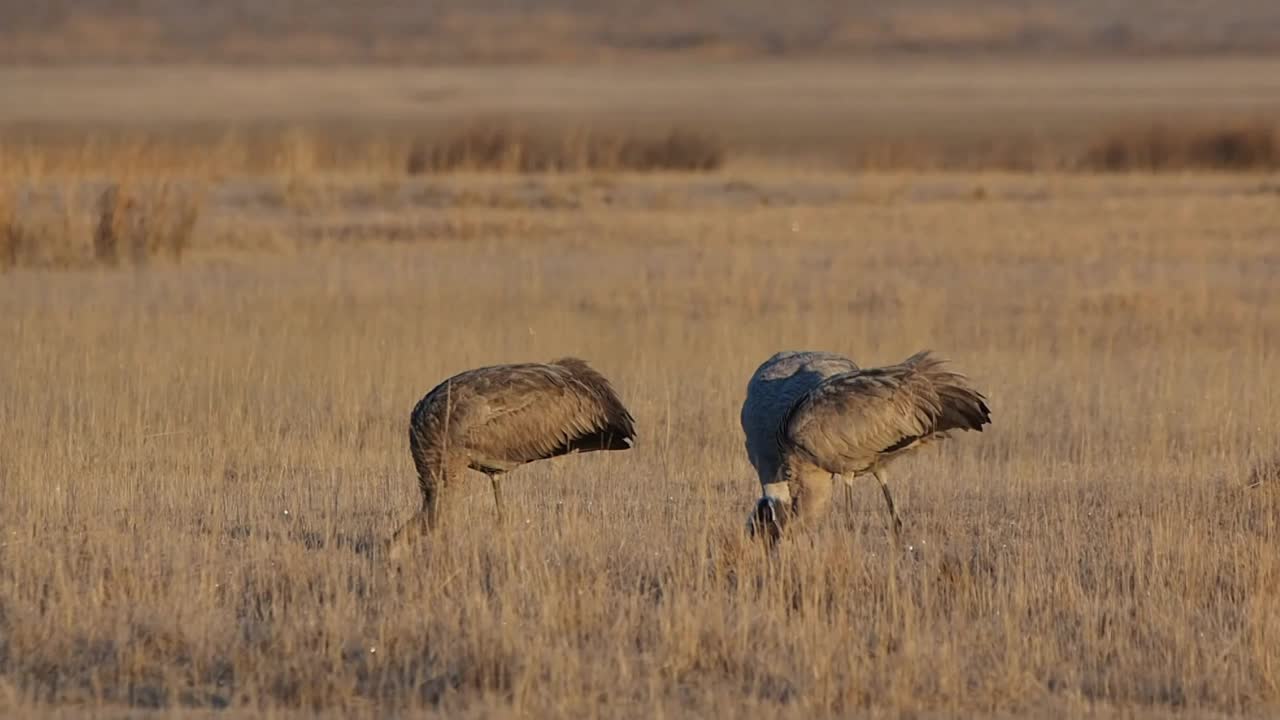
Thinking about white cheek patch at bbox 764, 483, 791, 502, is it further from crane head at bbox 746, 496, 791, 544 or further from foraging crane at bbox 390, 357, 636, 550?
foraging crane at bbox 390, 357, 636, 550

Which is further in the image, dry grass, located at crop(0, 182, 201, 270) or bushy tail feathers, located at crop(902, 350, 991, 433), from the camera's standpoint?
dry grass, located at crop(0, 182, 201, 270)

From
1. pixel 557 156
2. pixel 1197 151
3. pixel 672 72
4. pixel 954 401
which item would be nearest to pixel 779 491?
pixel 954 401

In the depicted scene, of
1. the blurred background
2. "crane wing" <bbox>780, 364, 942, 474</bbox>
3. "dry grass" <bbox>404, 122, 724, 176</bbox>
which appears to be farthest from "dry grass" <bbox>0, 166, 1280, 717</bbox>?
the blurred background

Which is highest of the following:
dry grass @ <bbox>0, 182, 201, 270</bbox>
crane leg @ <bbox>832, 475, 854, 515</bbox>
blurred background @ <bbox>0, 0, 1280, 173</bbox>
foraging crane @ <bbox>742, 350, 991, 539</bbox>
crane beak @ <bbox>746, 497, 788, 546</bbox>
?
blurred background @ <bbox>0, 0, 1280, 173</bbox>

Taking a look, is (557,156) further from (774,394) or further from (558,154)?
(774,394)

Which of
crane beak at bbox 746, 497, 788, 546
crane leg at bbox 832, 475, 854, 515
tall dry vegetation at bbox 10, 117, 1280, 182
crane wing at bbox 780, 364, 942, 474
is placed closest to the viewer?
crane beak at bbox 746, 497, 788, 546

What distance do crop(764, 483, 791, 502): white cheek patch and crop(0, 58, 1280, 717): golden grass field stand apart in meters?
0.21

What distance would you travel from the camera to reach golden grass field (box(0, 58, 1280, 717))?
706 centimetres

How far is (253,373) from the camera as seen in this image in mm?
13719

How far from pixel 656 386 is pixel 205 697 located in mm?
6851

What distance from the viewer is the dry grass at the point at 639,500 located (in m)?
7.05

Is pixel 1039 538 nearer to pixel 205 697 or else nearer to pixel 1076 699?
pixel 1076 699

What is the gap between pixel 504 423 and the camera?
900cm

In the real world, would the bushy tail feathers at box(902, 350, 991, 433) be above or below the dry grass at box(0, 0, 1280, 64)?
below
